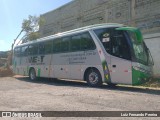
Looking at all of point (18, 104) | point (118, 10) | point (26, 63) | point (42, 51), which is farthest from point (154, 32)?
point (18, 104)

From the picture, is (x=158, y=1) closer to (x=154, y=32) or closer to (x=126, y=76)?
(x=154, y=32)

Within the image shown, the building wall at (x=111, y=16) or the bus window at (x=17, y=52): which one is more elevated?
the building wall at (x=111, y=16)

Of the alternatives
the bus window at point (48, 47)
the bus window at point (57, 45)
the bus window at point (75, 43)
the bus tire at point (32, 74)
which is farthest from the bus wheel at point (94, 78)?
the bus tire at point (32, 74)

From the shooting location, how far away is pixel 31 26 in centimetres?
3375

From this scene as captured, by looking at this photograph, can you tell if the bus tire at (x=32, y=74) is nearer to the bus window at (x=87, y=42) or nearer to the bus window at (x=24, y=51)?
the bus window at (x=24, y=51)

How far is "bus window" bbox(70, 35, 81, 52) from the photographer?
51.3 ft

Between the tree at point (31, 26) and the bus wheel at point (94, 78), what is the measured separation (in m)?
19.7

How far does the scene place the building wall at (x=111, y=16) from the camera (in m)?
19.6

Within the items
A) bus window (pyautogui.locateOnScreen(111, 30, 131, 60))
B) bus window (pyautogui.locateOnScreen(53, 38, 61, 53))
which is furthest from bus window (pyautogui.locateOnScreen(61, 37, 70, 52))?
bus window (pyautogui.locateOnScreen(111, 30, 131, 60))

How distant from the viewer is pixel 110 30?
45.0 ft

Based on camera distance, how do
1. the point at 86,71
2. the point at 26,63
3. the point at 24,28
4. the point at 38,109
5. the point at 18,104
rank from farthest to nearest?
the point at 24,28 < the point at 26,63 < the point at 86,71 < the point at 18,104 < the point at 38,109

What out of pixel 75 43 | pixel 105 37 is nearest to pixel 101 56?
pixel 105 37

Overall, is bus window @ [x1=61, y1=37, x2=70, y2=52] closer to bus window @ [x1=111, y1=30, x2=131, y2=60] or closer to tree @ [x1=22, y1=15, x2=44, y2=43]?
bus window @ [x1=111, y1=30, x2=131, y2=60]

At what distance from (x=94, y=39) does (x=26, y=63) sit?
982 cm
